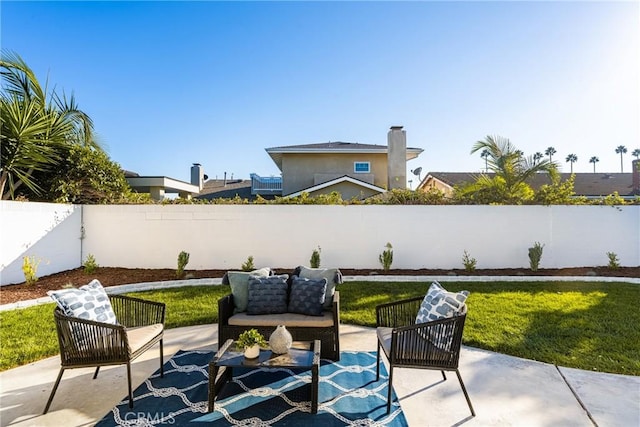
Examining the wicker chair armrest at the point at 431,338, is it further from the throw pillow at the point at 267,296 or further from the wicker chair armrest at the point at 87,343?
the wicker chair armrest at the point at 87,343

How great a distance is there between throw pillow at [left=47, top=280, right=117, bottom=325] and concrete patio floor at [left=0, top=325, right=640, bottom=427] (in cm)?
74

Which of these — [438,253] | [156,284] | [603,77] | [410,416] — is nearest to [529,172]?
[603,77]

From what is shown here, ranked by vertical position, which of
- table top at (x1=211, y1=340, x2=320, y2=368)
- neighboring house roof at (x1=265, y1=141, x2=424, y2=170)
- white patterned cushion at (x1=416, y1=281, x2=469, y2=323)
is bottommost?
table top at (x1=211, y1=340, x2=320, y2=368)

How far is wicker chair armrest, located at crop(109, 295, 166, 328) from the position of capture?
3.84m

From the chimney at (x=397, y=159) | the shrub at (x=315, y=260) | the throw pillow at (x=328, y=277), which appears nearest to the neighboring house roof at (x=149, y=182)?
the shrub at (x=315, y=260)

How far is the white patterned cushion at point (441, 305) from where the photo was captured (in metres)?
3.11

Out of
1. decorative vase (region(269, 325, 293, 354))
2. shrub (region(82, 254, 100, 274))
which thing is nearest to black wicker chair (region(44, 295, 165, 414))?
decorative vase (region(269, 325, 293, 354))

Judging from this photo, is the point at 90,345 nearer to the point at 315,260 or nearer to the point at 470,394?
the point at 470,394

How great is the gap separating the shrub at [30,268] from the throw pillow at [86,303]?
499 centimetres

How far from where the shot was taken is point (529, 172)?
878 cm

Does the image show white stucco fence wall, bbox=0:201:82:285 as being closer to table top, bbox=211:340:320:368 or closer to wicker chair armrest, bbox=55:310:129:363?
wicker chair armrest, bbox=55:310:129:363

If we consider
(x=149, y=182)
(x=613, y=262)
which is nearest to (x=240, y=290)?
(x=613, y=262)

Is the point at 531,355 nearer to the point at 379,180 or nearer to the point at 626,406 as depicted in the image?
the point at 626,406

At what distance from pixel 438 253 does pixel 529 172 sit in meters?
3.36
